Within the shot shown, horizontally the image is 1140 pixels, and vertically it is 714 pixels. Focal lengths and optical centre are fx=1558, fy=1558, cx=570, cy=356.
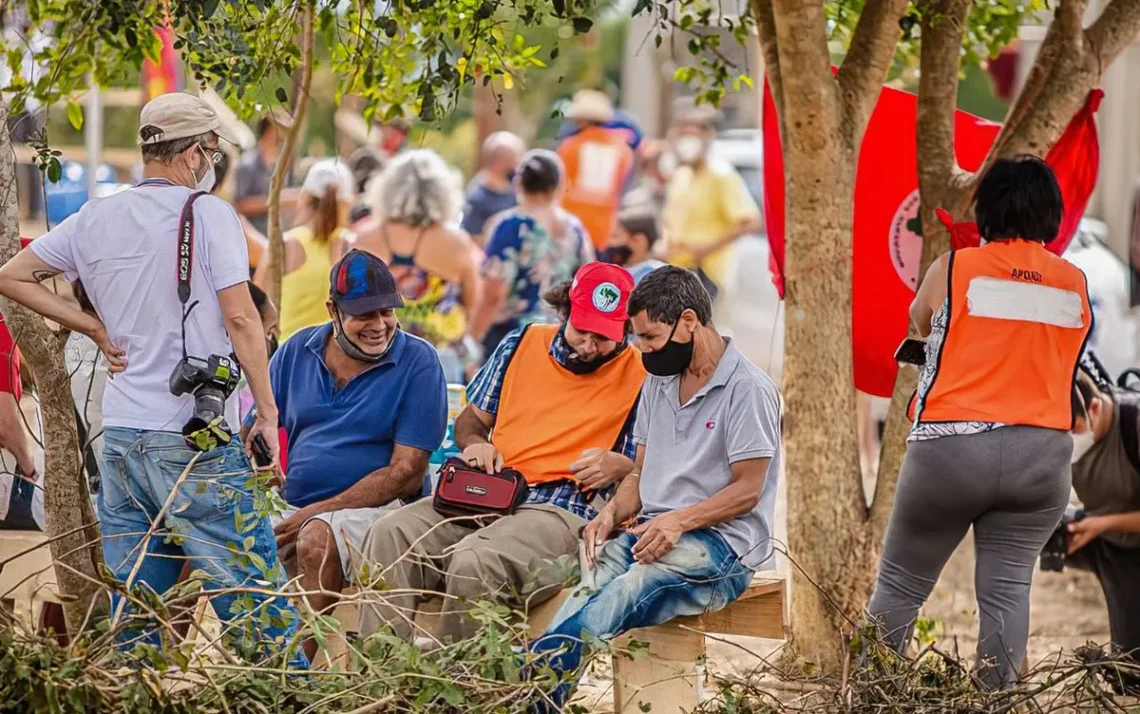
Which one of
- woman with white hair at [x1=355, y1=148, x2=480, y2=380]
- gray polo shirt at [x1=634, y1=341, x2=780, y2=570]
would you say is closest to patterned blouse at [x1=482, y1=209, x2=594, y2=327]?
woman with white hair at [x1=355, y1=148, x2=480, y2=380]

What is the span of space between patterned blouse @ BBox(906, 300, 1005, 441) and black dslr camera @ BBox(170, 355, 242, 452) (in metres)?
1.89

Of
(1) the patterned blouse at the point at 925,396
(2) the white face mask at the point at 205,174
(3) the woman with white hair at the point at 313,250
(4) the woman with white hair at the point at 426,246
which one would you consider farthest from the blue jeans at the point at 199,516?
(4) the woman with white hair at the point at 426,246

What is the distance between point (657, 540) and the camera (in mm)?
4434

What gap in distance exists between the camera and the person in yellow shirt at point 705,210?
12086 millimetres

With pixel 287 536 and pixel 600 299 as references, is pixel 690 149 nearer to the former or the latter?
pixel 600 299

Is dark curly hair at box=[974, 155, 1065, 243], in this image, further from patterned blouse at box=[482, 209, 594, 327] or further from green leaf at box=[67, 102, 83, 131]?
patterned blouse at box=[482, 209, 594, 327]

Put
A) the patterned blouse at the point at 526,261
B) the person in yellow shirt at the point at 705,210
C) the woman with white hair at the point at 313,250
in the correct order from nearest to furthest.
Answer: the woman with white hair at the point at 313,250, the patterned blouse at the point at 526,261, the person in yellow shirt at the point at 705,210

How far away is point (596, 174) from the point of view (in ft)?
39.6

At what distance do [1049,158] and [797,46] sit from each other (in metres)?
1.01

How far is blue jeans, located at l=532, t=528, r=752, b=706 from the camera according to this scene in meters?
4.39

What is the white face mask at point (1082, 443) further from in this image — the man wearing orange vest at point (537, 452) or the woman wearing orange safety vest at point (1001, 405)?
the man wearing orange vest at point (537, 452)

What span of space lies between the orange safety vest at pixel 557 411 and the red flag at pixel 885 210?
0.74 m

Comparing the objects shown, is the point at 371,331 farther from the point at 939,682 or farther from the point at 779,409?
the point at 939,682

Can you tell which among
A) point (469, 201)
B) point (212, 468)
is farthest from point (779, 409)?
point (469, 201)
